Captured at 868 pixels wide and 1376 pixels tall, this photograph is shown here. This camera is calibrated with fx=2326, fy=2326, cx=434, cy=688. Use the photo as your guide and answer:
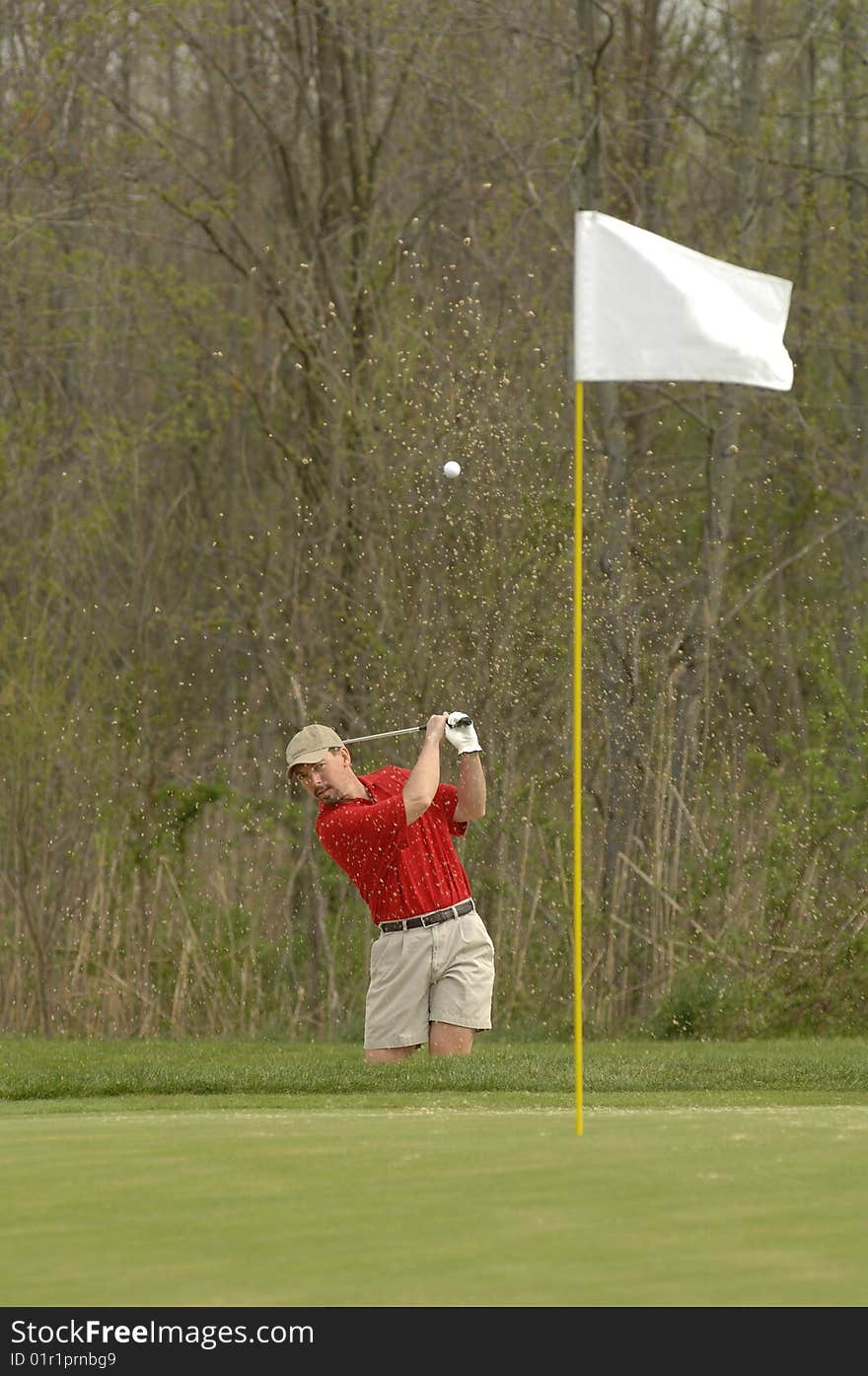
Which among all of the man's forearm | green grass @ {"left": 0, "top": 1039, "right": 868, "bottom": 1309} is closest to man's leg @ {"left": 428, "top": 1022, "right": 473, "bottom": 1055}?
the man's forearm

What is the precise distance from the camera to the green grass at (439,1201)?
13.8ft

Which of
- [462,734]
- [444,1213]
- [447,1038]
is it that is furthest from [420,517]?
[444,1213]

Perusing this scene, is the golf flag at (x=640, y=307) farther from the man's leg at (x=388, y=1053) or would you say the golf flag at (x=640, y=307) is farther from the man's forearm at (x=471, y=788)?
the man's leg at (x=388, y=1053)

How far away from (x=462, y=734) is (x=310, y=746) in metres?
0.63

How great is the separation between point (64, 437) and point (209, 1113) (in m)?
14.7

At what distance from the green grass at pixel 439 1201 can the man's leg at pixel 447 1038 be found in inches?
41.0

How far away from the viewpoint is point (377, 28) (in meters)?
18.3

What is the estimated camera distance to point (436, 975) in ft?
31.3

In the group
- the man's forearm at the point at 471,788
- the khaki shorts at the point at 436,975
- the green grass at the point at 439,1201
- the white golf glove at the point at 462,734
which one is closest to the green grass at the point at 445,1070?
the khaki shorts at the point at 436,975

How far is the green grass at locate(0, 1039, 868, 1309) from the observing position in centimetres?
421

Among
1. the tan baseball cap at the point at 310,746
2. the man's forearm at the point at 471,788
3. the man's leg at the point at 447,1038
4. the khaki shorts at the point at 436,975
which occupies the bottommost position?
the man's leg at the point at 447,1038

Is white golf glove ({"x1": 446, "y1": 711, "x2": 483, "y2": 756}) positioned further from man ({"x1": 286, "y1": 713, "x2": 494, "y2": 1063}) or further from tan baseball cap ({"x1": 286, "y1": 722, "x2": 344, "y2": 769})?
tan baseball cap ({"x1": 286, "y1": 722, "x2": 344, "y2": 769})

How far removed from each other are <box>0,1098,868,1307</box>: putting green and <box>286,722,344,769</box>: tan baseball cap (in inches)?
102
